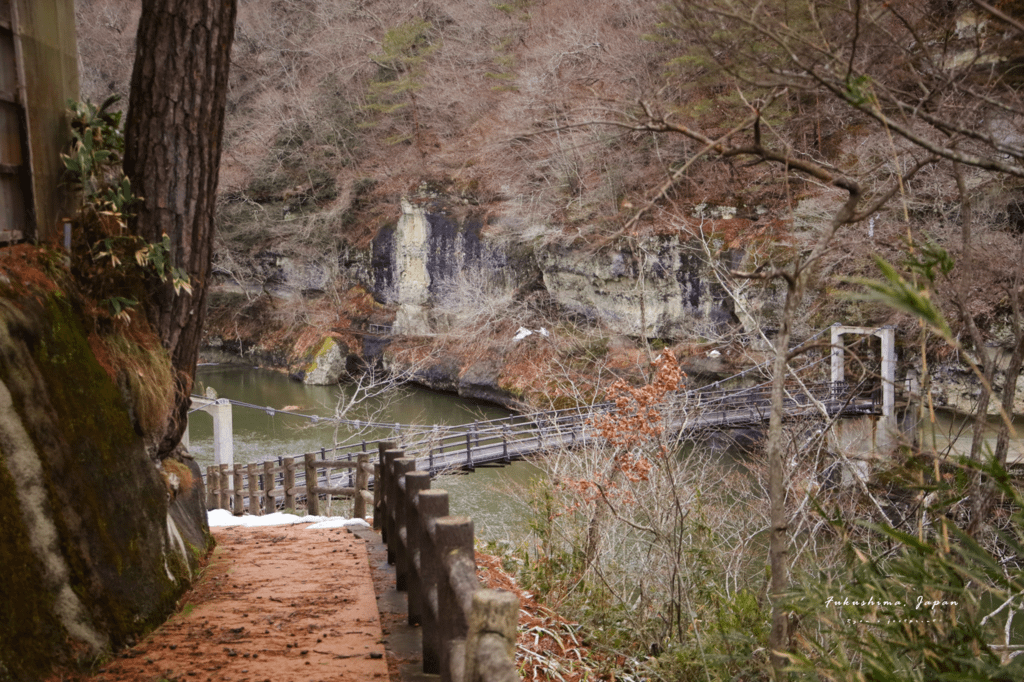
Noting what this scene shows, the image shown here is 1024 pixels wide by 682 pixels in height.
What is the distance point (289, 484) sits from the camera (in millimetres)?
11227

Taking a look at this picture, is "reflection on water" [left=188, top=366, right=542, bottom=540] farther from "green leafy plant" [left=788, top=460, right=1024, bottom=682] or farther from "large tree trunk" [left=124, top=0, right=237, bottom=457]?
"green leafy plant" [left=788, top=460, right=1024, bottom=682]

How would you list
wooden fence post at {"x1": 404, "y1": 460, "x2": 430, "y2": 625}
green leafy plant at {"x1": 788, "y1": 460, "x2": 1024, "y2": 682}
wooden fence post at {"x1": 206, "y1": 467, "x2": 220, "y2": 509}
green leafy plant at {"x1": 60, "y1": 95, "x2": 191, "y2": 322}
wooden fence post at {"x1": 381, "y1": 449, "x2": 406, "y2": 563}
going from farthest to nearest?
wooden fence post at {"x1": 206, "y1": 467, "x2": 220, "y2": 509}, wooden fence post at {"x1": 381, "y1": 449, "x2": 406, "y2": 563}, green leafy plant at {"x1": 60, "y1": 95, "x2": 191, "y2": 322}, wooden fence post at {"x1": 404, "y1": 460, "x2": 430, "y2": 625}, green leafy plant at {"x1": 788, "y1": 460, "x2": 1024, "y2": 682}

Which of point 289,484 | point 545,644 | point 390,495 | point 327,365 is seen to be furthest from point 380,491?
→ point 327,365

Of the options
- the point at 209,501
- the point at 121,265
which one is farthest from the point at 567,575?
the point at 209,501

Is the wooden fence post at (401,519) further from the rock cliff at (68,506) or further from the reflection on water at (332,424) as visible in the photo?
the reflection on water at (332,424)

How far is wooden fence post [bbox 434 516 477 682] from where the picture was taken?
2.24 metres

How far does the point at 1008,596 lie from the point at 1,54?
4850 mm

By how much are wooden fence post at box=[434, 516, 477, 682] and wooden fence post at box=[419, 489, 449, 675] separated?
0.27m

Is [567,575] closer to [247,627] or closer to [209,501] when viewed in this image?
[247,627]

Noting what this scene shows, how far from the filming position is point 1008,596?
1662 millimetres

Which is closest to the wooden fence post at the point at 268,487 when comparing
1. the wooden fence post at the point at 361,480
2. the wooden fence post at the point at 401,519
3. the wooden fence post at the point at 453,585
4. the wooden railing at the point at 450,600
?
the wooden fence post at the point at 361,480

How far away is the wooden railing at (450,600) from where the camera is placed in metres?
1.82

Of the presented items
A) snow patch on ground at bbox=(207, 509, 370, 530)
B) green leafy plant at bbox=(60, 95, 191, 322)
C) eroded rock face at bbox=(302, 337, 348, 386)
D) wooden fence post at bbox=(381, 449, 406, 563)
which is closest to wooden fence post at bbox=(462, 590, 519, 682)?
wooden fence post at bbox=(381, 449, 406, 563)

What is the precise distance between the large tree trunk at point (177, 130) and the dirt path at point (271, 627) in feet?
3.79
